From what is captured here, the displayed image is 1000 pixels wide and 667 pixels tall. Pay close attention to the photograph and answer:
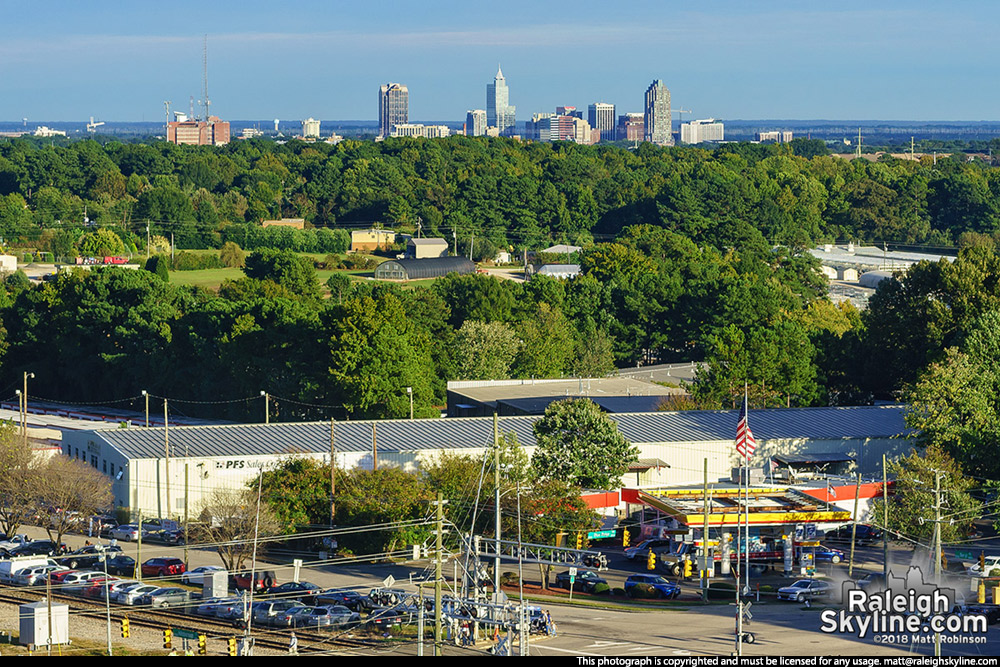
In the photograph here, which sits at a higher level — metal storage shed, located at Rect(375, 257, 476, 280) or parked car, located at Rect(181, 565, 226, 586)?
metal storage shed, located at Rect(375, 257, 476, 280)

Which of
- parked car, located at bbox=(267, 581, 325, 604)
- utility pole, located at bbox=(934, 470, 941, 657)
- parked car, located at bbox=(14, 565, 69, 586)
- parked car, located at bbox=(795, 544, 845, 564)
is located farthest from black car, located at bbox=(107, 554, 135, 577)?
utility pole, located at bbox=(934, 470, 941, 657)

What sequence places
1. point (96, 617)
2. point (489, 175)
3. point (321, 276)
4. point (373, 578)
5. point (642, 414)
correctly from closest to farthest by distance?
point (96, 617), point (373, 578), point (642, 414), point (321, 276), point (489, 175)

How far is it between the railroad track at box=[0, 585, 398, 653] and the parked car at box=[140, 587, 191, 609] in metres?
0.44

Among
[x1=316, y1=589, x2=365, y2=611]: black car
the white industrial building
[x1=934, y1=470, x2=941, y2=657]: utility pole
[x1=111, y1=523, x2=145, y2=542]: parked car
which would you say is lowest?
[x1=111, y1=523, x2=145, y2=542]: parked car

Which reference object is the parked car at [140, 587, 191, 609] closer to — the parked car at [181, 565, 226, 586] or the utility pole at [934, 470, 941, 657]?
the parked car at [181, 565, 226, 586]

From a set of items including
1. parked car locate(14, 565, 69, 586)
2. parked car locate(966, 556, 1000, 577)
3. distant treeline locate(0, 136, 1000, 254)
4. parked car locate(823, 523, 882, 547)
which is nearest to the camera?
parked car locate(14, 565, 69, 586)

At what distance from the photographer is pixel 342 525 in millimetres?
50844

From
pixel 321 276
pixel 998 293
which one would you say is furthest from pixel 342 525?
pixel 321 276

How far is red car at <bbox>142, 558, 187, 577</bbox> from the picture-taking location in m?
46.3

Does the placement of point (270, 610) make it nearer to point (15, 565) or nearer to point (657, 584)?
A: point (15, 565)

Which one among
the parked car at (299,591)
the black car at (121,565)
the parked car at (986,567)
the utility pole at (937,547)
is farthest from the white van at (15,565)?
the parked car at (986,567)

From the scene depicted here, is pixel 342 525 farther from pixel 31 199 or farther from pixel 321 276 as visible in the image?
pixel 31 199

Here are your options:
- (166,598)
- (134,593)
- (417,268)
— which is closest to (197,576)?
(166,598)

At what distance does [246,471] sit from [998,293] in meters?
34.0
